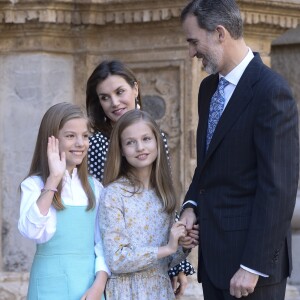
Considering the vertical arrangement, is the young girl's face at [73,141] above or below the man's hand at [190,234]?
above

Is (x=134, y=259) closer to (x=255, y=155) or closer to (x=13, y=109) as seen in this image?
(x=255, y=155)

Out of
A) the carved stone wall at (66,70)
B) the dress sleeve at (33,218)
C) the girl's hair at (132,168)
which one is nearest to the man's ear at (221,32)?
the girl's hair at (132,168)

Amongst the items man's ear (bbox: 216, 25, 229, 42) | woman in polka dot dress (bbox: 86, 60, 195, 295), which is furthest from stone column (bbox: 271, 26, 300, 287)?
man's ear (bbox: 216, 25, 229, 42)

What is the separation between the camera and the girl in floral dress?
15.5 feet

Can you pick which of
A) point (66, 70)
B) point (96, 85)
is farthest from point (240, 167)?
point (66, 70)

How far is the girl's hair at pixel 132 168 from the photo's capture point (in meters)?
4.86

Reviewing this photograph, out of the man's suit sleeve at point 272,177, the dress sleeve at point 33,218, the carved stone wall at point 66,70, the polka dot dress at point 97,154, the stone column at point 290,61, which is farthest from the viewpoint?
the stone column at point 290,61

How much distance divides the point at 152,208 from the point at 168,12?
173 centimetres

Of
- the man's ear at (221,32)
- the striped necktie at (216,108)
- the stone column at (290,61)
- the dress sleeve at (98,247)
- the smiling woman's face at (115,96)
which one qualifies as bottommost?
the dress sleeve at (98,247)

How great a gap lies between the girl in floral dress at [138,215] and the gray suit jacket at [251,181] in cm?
19

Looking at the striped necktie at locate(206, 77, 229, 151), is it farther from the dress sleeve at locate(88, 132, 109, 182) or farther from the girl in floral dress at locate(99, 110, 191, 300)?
the dress sleeve at locate(88, 132, 109, 182)

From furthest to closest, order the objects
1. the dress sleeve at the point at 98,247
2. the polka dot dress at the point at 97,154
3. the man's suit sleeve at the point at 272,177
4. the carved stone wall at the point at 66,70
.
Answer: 1. the carved stone wall at the point at 66,70
2. the polka dot dress at the point at 97,154
3. the dress sleeve at the point at 98,247
4. the man's suit sleeve at the point at 272,177

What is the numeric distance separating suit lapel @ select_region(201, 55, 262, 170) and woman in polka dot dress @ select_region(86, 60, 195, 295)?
60 centimetres

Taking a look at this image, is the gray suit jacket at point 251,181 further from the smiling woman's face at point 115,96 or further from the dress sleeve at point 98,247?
the smiling woman's face at point 115,96
